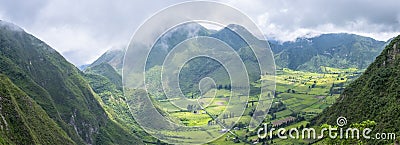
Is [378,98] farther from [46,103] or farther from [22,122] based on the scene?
[46,103]

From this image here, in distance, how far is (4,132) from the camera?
304 feet

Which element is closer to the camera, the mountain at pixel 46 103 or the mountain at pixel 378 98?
the mountain at pixel 378 98

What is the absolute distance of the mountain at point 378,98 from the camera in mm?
74625

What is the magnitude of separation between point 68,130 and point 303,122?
87769 millimetres

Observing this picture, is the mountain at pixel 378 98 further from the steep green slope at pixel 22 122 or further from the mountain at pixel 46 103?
the mountain at pixel 46 103

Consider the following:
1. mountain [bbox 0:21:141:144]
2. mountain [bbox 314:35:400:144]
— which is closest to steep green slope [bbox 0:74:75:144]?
mountain [bbox 0:21:141:144]

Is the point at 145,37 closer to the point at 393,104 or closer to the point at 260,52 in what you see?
the point at 260,52

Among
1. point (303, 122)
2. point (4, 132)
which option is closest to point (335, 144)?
point (4, 132)

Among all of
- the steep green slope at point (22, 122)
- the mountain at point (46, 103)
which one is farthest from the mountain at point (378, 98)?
the mountain at point (46, 103)

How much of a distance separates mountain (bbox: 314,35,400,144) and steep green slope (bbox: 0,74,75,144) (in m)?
79.3

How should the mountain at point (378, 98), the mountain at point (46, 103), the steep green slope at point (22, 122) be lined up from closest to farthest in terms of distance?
the mountain at point (378, 98) → the steep green slope at point (22, 122) → the mountain at point (46, 103)

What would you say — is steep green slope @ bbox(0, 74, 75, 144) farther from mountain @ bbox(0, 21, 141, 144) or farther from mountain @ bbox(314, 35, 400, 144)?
mountain @ bbox(314, 35, 400, 144)

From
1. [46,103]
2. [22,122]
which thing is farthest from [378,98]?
[46,103]

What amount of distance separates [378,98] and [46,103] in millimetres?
115527
